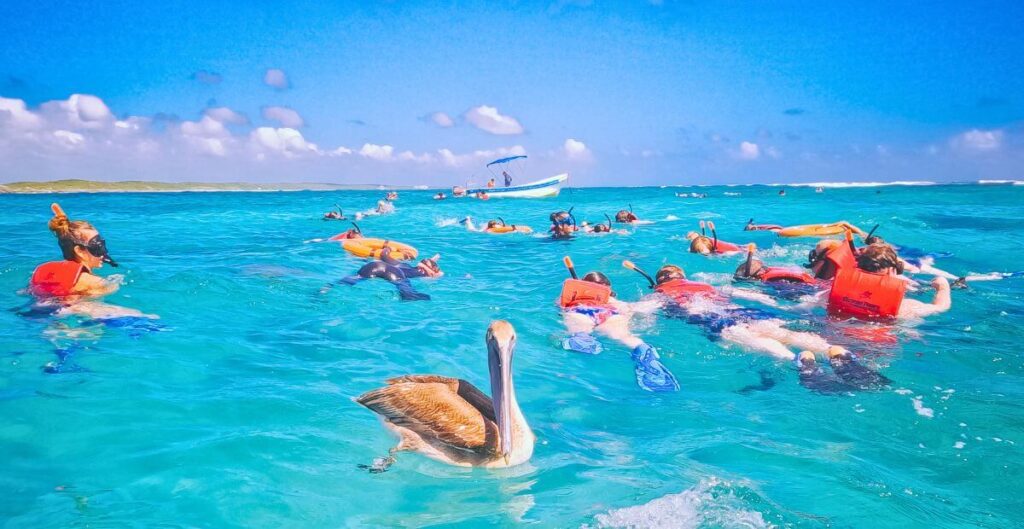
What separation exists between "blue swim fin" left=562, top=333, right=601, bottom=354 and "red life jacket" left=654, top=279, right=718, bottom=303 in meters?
2.01

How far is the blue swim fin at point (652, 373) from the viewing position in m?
6.79

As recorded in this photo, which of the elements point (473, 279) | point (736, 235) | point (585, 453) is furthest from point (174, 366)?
point (736, 235)

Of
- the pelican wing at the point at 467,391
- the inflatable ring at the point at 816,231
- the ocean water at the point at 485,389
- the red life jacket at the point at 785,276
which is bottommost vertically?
the ocean water at the point at 485,389

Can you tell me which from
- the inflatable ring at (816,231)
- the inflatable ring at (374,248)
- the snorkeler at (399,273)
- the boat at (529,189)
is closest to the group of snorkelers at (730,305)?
the snorkeler at (399,273)

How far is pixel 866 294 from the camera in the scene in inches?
325

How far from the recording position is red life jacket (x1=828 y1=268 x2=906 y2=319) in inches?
319

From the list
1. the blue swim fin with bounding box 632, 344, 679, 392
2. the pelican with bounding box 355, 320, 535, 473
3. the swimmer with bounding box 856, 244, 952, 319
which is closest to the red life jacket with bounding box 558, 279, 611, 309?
the blue swim fin with bounding box 632, 344, 679, 392

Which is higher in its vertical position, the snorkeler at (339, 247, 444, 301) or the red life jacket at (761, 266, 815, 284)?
the red life jacket at (761, 266, 815, 284)

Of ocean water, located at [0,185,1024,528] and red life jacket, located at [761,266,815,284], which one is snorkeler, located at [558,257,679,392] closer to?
ocean water, located at [0,185,1024,528]

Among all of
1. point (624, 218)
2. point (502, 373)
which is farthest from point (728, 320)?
point (624, 218)

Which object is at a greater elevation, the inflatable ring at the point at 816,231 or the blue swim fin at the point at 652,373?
the inflatable ring at the point at 816,231

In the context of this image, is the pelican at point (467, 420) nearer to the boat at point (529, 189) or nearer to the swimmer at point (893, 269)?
the swimmer at point (893, 269)

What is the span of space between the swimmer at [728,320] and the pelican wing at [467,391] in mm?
4591

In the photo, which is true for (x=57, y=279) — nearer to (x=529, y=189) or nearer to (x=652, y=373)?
(x=652, y=373)
